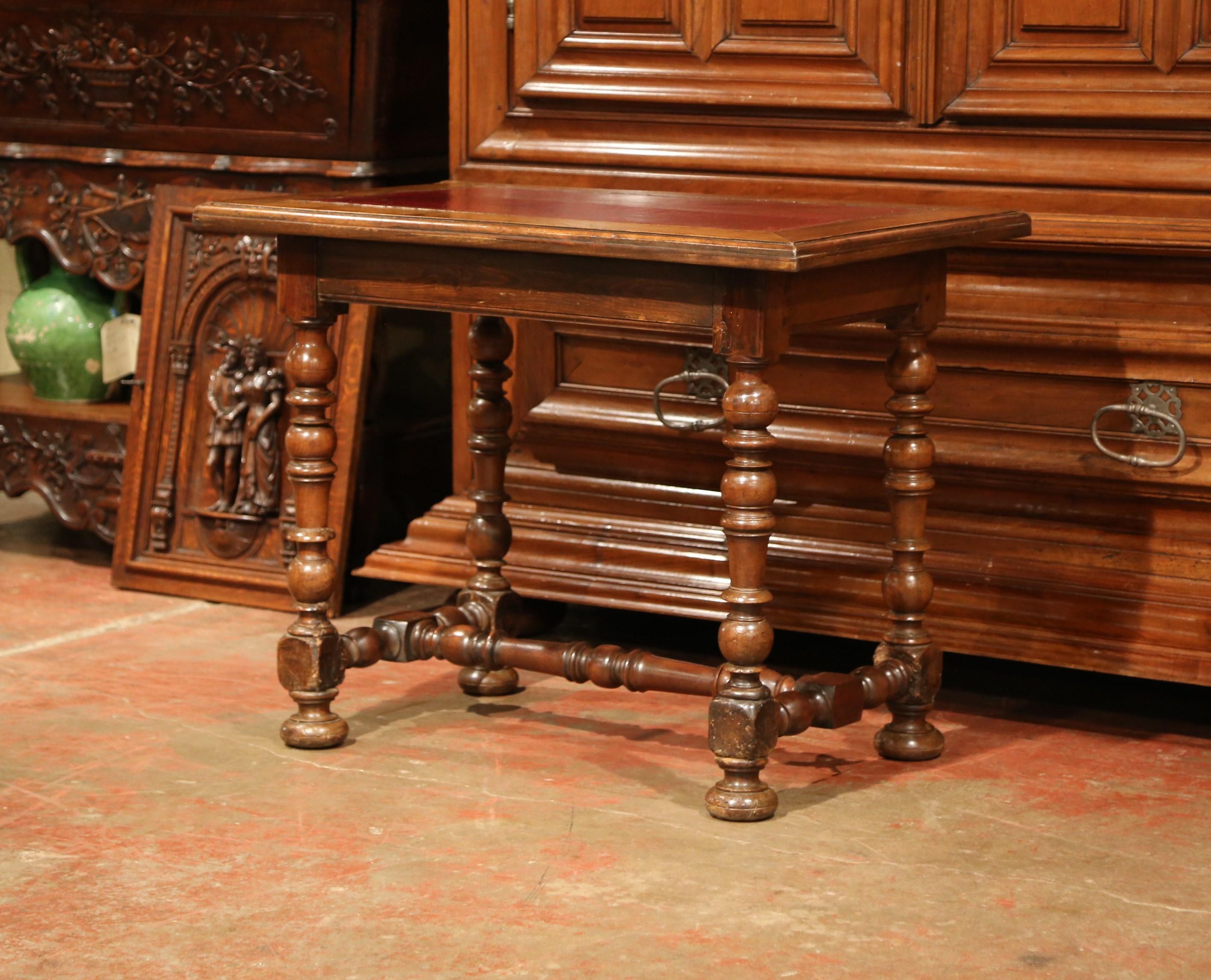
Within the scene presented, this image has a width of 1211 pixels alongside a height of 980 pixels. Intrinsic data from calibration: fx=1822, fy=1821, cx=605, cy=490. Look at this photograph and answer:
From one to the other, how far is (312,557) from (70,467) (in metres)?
1.45

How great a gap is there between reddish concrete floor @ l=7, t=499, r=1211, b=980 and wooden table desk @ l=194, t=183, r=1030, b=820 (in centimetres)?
13

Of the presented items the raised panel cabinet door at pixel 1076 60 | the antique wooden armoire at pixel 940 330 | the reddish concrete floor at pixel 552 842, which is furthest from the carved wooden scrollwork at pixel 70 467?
the raised panel cabinet door at pixel 1076 60

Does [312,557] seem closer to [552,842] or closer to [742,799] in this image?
[552,842]

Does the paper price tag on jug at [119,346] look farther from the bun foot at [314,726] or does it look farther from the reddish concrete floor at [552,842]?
the bun foot at [314,726]

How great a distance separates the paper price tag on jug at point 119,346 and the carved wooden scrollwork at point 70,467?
0.16 metres

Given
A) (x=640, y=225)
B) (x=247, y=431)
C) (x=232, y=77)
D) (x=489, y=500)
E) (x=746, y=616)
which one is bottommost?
(x=746, y=616)

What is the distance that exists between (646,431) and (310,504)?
0.71 meters

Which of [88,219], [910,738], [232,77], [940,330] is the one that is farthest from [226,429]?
[910,738]

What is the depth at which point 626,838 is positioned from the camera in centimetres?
249

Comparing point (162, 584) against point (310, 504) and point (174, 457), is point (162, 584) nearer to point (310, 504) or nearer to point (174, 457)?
point (174, 457)

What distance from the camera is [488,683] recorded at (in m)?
3.15

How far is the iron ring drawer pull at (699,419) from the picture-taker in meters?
3.12

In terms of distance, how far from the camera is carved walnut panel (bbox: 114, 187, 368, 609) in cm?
378

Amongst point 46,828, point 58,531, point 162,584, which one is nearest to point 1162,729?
point 46,828
